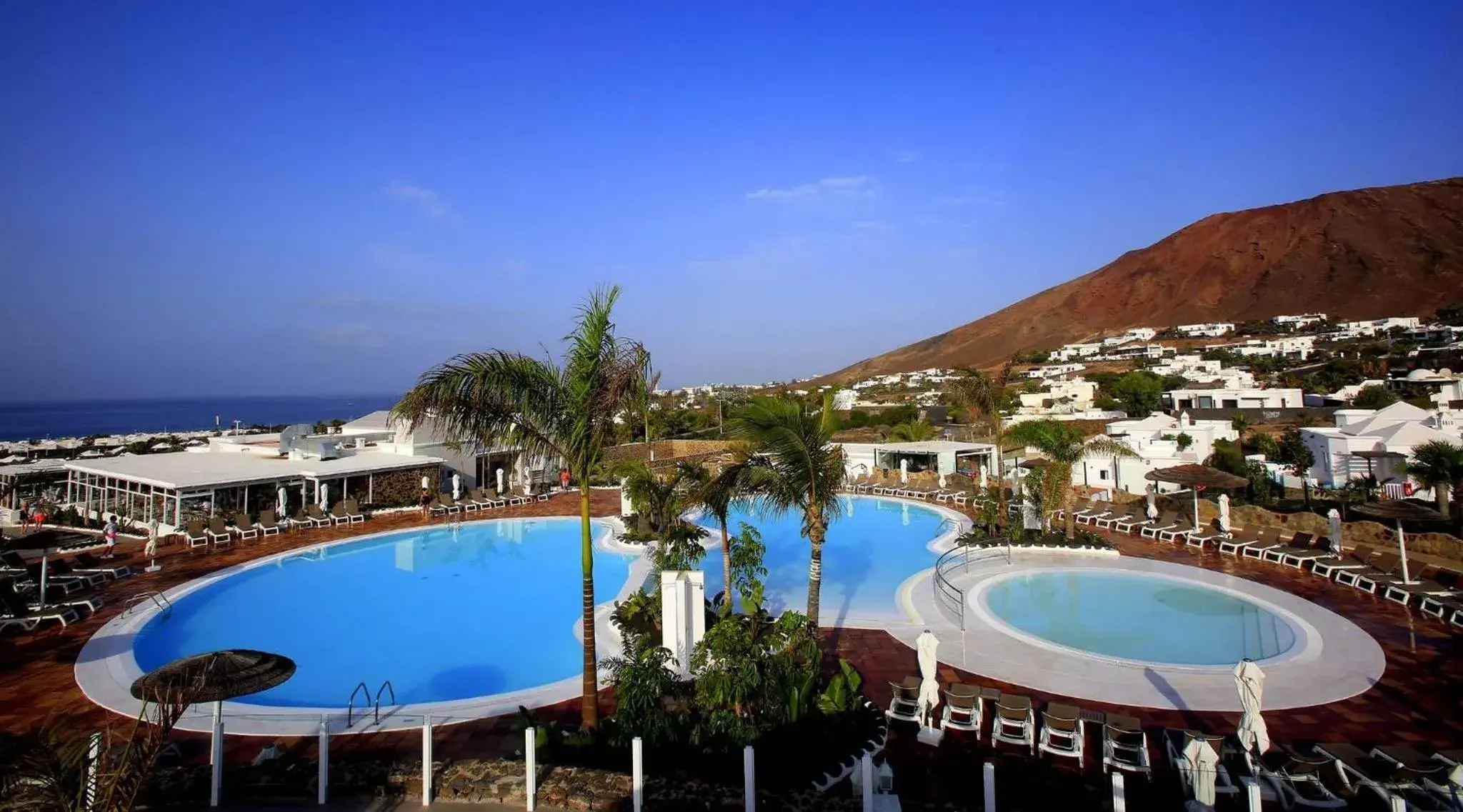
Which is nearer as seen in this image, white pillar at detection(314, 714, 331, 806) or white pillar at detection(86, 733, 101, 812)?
white pillar at detection(86, 733, 101, 812)

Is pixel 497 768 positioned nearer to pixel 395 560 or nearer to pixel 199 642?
pixel 199 642

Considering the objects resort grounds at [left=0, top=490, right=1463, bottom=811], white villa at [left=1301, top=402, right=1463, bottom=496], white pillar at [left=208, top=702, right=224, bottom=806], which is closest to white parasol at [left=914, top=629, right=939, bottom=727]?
resort grounds at [left=0, top=490, right=1463, bottom=811]

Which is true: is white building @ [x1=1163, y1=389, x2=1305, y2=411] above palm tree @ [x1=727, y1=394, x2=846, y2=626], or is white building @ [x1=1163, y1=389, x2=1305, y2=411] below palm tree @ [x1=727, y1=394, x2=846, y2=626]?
above

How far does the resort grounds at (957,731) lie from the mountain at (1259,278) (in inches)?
4496

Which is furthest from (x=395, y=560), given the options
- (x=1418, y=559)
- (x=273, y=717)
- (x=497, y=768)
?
(x=1418, y=559)

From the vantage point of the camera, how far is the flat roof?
16766 mm

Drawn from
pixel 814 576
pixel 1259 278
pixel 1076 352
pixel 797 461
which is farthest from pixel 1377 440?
pixel 1259 278

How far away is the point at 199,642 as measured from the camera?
10.3m

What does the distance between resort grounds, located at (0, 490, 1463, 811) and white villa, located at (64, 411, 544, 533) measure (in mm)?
7056

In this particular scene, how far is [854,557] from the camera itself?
15695 millimetres

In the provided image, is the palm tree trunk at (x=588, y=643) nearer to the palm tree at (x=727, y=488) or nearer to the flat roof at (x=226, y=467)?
the palm tree at (x=727, y=488)

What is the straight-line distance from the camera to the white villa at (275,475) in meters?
16.7

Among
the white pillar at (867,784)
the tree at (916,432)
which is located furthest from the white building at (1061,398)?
the white pillar at (867,784)

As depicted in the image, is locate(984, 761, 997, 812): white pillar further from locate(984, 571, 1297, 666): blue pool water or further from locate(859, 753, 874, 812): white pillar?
locate(984, 571, 1297, 666): blue pool water
